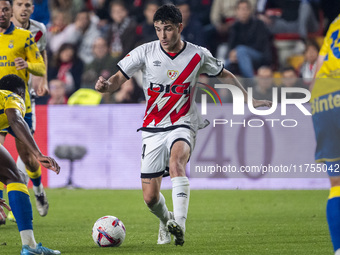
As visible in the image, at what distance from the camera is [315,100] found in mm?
4996

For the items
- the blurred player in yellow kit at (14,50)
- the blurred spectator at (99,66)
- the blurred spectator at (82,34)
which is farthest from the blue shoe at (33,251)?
the blurred spectator at (82,34)

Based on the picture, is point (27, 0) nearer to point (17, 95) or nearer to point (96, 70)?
point (17, 95)

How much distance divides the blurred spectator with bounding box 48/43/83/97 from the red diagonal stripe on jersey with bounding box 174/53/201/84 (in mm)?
9216

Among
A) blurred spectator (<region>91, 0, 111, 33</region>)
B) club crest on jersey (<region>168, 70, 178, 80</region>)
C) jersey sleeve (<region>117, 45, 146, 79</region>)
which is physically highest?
jersey sleeve (<region>117, 45, 146, 79</region>)

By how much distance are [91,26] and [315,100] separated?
1285 cm

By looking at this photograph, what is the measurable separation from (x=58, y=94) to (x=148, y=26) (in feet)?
8.31

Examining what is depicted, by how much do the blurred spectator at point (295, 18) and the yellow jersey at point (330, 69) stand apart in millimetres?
11235

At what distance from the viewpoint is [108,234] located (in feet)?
23.5

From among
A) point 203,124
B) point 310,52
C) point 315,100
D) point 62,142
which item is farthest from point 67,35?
point 315,100

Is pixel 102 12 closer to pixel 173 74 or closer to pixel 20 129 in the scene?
pixel 173 74

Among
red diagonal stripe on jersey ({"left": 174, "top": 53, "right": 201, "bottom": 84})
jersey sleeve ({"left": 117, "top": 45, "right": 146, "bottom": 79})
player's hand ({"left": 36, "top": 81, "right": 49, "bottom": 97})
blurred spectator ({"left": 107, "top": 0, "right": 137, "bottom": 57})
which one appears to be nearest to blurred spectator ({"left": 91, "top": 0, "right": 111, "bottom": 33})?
blurred spectator ({"left": 107, "top": 0, "right": 137, "bottom": 57})

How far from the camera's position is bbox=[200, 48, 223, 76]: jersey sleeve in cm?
750

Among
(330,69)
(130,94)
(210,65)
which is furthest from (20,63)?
(130,94)

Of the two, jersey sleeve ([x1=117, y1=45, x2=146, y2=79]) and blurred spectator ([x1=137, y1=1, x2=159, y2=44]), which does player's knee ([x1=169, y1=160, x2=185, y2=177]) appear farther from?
blurred spectator ([x1=137, y1=1, x2=159, y2=44])
